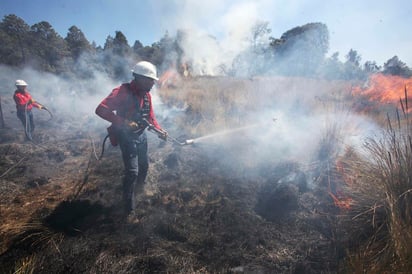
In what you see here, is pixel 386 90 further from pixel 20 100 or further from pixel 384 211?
pixel 20 100

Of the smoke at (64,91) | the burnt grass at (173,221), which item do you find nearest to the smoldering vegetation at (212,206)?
the burnt grass at (173,221)

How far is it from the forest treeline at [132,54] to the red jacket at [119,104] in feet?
A: 65.4

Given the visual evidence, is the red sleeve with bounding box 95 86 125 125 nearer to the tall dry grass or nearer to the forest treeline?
the tall dry grass

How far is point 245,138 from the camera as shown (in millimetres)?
A: 6895

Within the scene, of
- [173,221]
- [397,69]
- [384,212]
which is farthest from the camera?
[397,69]

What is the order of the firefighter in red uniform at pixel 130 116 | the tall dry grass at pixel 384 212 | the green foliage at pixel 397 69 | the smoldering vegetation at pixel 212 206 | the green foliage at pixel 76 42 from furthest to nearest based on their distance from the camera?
the green foliage at pixel 76 42 → the green foliage at pixel 397 69 → the firefighter in red uniform at pixel 130 116 → the smoldering vegetation at pixel 212 206 → the tall dry grass at pixel 384 212

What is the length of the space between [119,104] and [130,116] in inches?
10.7

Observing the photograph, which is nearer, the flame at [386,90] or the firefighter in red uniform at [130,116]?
the firefighter in red uniform at [130,116]

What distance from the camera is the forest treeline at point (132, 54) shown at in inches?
936

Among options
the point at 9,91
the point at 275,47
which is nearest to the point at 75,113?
the point at 9,91

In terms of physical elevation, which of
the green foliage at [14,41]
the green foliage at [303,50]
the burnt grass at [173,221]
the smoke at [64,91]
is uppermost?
the green foliage at [14,41]

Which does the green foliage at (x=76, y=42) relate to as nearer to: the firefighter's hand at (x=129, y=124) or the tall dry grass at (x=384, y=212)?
the firefighter's hand at (x=129, y=124)

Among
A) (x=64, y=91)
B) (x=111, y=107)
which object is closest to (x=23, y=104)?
(x=111, y=107)

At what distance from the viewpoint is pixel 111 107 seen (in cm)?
368
